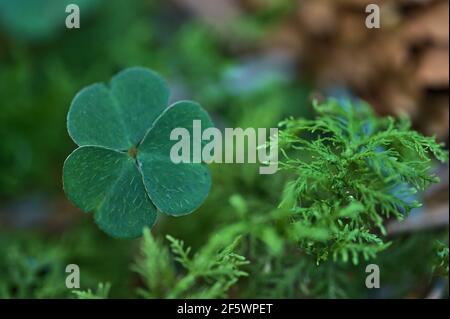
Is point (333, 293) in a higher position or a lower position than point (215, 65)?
lower

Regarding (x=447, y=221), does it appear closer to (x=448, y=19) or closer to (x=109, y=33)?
(x=448, y=19)

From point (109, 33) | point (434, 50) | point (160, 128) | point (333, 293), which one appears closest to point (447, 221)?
point (333, 293)

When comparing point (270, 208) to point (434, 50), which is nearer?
point (270, 208)

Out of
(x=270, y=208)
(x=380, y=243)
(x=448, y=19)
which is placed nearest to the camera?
(x=380, y=243)

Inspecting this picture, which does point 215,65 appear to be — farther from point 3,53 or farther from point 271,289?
point 271,289

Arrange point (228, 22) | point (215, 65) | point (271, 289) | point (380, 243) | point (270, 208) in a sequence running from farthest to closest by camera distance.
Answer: point (228, 22) → point (215, 65) → point (270, 208) → point (271, 289) → point (380, 243)
